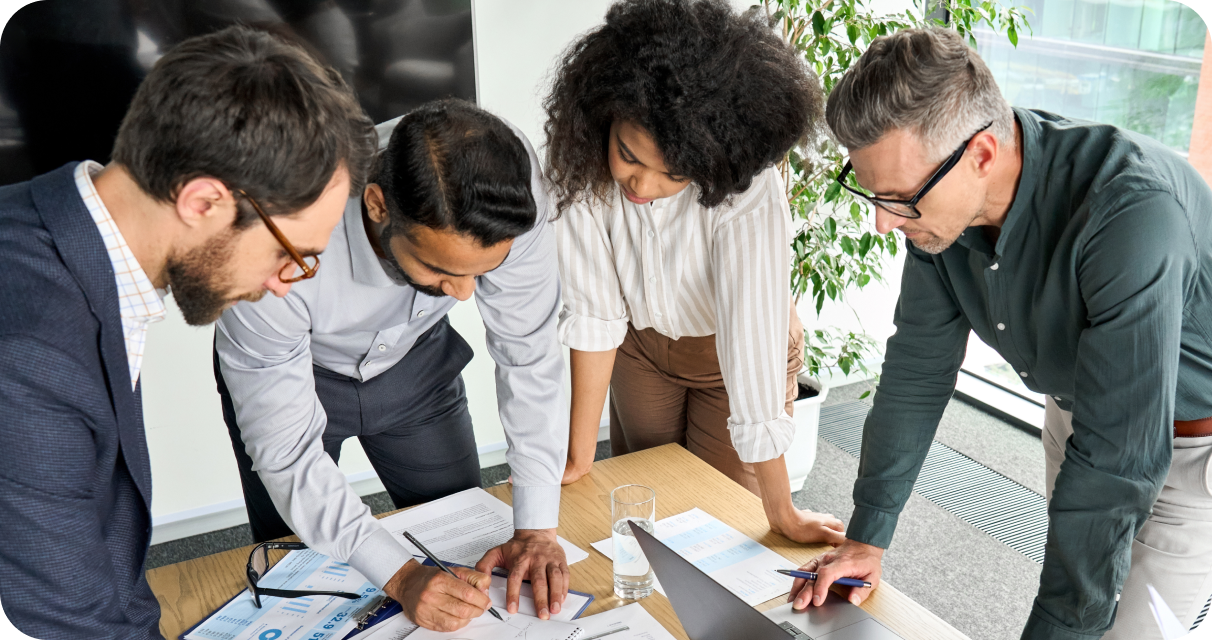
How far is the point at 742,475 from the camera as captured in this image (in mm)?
1882

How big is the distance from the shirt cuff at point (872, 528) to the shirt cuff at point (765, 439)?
179mm

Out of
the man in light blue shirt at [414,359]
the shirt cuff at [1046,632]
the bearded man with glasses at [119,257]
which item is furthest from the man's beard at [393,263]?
the shirt cuff at [1046,632]

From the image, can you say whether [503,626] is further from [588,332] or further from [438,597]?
[588,332]

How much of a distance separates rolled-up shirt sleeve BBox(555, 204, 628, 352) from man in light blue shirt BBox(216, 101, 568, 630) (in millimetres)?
174

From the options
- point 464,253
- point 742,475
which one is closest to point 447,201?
point 464,253

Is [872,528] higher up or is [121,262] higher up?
[121,262]

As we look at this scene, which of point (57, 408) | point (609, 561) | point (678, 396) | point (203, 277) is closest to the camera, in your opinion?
point (57, 408)

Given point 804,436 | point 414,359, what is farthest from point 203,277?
point 804,436

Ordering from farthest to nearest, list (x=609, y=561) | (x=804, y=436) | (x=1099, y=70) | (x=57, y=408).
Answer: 1. (x=1099, y=70)
2. (x=804, y=436)
3. (x=609, y=561)
4. (x=57, y=408)

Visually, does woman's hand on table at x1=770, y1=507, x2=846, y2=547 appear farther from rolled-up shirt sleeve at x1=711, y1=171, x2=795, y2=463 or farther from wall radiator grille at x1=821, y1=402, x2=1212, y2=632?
wall radiator grille at x1=821, y1=402, x2=1212, y2=632

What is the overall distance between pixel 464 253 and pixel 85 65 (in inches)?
69.8

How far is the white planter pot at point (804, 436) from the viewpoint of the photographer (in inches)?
112

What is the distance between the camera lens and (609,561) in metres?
1.33

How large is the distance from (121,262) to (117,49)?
1.82m
